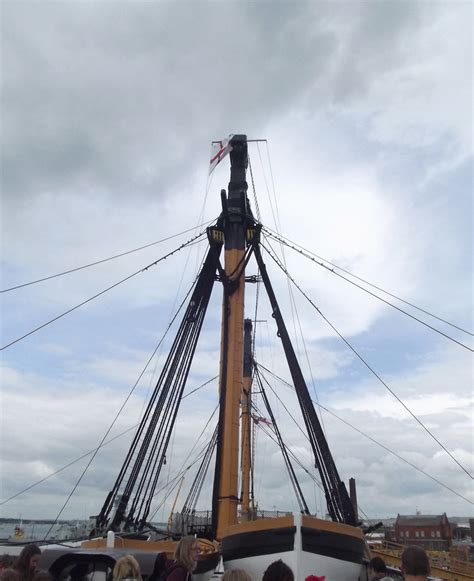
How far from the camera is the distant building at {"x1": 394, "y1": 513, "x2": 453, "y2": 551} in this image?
6531cm

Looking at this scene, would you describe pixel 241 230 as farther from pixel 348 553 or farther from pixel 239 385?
pixel 348 553

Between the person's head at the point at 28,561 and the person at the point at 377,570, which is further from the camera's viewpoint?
the person at the point at 377,570

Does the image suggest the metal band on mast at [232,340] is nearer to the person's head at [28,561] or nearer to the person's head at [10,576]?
the person's head at [28,561]

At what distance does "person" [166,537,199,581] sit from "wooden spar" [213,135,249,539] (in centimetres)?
758

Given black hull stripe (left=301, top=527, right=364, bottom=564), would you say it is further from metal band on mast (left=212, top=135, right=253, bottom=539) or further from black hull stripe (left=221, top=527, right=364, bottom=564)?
metal band on mast (left=212, top=135, right=253, bottom=539)

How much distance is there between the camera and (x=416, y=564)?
4.24m

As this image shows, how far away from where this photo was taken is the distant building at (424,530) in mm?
65312

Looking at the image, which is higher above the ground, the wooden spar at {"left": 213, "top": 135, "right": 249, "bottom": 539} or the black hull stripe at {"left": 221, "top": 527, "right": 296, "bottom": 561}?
the wooden spar at {"left": 213, "top": 135, "right": 249, "bottom": 539}

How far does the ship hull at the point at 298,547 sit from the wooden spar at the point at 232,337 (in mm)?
3757

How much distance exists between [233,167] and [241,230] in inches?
111

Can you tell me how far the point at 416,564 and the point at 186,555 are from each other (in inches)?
87.7

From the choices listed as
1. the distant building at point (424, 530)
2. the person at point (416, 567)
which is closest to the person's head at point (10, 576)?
the person at point (416, 567)

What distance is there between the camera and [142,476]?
1455 centimetres

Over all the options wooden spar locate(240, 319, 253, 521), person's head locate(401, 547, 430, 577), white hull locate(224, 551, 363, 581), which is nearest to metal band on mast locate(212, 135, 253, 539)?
white hull locate(224, 551, 363, 581)
